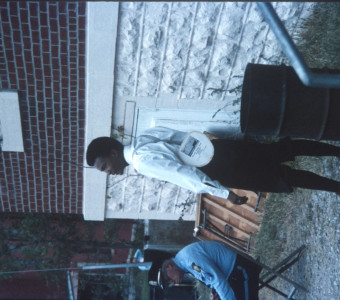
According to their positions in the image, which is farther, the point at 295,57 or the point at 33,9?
the point at 33,9

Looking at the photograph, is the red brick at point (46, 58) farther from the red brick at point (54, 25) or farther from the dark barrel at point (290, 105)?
the dark barrel at point (290, 105)

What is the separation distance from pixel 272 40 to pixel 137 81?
183 cm

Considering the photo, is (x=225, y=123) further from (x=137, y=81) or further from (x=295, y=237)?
(x=295, y=237)

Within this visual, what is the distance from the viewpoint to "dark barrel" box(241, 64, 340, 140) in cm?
302

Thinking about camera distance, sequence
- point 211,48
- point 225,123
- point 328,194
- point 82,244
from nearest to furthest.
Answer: point 328,194
point 211,48
point 225,123
point 82,244

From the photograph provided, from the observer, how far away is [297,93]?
305 centimetres

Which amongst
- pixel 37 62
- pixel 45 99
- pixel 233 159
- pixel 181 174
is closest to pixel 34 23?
pixel 37 62

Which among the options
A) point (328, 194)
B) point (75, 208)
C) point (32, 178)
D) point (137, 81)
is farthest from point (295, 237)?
point (32, 178)

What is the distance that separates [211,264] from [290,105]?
1.80m

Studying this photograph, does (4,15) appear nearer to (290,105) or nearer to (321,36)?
(290,105)

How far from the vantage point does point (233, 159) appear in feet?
11.6

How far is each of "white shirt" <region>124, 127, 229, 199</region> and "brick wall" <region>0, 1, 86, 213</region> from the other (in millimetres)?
1672

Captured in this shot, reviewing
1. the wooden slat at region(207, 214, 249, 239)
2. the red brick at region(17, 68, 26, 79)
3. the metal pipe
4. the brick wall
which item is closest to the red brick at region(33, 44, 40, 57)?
the brick wall

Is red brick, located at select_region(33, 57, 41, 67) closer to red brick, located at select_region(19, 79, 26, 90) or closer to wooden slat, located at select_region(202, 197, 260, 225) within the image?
red brick, located at select_region(19, 79, 26, 90)
